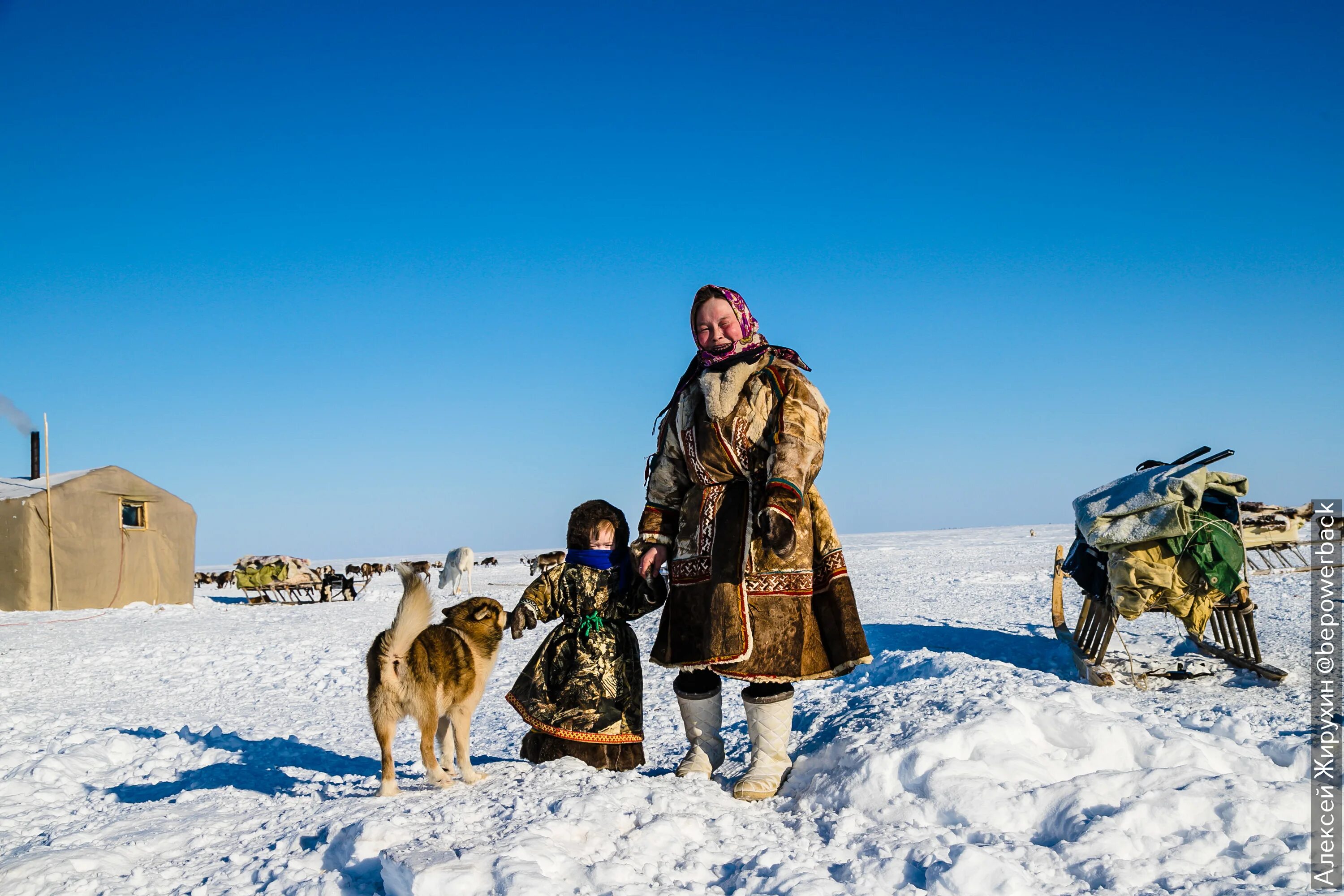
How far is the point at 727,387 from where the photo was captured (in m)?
3.79

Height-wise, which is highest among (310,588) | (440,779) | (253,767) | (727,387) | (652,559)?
(727,387)

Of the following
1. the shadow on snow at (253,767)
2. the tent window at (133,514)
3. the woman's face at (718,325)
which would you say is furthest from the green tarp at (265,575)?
the woman's face at (718,325)

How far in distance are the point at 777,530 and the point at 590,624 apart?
112 centimetres

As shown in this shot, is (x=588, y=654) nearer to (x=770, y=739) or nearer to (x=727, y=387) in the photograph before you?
(x=770, y=739)

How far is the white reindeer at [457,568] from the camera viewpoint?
22.1 m

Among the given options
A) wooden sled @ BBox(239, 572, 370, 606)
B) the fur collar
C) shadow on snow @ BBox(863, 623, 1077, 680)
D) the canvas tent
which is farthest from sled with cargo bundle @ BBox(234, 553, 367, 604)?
the fur collar

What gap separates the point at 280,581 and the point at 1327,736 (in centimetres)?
2313

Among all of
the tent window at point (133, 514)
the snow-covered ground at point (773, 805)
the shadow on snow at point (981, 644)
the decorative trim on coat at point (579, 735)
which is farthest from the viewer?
the tent window at point (133, 514)

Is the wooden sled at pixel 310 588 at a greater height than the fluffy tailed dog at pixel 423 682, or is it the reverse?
the fluffy tailed dog at pixel 423 682

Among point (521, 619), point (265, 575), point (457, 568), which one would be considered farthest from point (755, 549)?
point (265, 575)

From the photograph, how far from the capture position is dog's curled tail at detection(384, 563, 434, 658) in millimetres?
3654

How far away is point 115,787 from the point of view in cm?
482

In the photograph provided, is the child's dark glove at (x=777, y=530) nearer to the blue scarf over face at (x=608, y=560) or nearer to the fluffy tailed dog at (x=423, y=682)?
the blue scarf over face at (x=608, y=560)

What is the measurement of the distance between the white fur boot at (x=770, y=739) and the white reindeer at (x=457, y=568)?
62.0 feet
